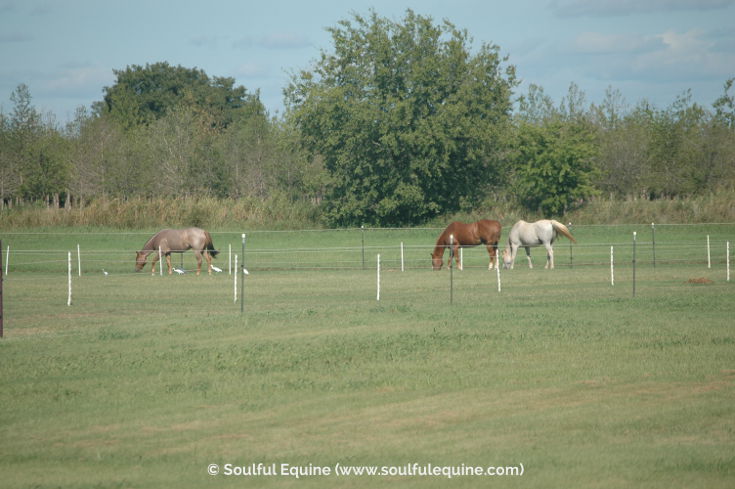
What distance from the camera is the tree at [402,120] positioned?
5291cm

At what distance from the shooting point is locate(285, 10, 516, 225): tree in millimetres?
52906

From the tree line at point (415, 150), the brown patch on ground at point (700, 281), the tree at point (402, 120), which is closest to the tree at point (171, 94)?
the tree line at point (415, 150)

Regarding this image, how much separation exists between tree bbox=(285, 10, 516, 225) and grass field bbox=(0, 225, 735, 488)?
27.7 meters

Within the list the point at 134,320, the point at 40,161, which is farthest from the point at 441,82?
the point at 134,320

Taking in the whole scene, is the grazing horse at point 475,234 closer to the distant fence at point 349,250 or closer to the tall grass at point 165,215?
the distant fence at point 349,250

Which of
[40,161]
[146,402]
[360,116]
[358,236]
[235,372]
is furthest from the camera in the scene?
[40,161]

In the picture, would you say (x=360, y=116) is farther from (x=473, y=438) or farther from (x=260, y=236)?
(x=473, y=438)

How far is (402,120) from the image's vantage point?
2079 inches

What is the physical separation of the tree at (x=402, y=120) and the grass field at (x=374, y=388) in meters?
27.7

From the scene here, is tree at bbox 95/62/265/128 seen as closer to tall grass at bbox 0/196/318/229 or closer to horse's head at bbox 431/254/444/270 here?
tall grass at bbox 0/196/318/229

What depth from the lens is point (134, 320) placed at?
68.3ft

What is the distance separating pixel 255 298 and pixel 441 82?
30289 millimetres

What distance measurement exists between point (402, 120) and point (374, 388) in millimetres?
41305

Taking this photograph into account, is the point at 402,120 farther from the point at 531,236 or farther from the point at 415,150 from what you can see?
the point at 531,236
